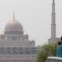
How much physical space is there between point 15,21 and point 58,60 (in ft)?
154

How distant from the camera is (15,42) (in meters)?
52.6

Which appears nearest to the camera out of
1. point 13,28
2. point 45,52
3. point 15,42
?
point 45,52

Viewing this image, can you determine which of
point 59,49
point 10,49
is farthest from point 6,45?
point 59,49

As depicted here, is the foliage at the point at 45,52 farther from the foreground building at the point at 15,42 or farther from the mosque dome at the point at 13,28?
the foreground building at the point at 15,42

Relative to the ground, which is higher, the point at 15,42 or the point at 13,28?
the point at 13,28

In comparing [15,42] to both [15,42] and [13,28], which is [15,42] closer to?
[15,42]

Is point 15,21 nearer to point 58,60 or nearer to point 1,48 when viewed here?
point 1,48

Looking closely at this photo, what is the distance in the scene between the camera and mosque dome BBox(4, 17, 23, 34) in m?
52.1

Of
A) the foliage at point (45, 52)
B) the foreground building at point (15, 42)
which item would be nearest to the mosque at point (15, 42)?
the foreground building at point (15, 42)

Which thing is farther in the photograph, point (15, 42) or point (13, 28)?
point (15, 42)

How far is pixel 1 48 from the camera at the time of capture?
54312 mm

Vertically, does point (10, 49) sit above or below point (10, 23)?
below

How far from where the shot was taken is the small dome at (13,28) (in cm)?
5209

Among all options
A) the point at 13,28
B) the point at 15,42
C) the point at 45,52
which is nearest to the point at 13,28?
the point at 13,28
